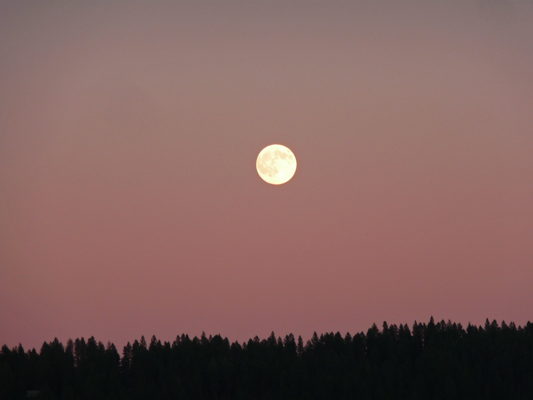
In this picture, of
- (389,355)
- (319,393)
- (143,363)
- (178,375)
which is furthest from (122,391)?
(389,355)

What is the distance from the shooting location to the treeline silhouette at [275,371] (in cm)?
14912

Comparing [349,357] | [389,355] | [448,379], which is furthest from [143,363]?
[448,379]

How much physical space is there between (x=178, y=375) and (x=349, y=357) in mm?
40868

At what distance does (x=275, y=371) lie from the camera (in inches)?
6540

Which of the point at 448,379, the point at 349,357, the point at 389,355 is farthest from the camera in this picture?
the point at 389,355

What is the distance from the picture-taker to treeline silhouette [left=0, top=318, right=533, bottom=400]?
489 feet

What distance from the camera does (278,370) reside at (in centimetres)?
16662

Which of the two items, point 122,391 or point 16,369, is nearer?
point 122,391

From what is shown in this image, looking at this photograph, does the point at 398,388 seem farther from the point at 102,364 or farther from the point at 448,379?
the point at 102,364

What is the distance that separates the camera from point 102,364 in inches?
7205

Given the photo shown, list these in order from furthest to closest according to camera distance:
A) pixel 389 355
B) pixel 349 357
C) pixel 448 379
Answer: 1. pixel 389 355
2. pixel 349 357
3. pixel 448 379

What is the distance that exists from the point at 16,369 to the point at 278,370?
66371 millimetres

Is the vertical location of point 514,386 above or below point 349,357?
below

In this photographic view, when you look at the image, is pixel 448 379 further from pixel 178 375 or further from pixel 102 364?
pixel 102 364
